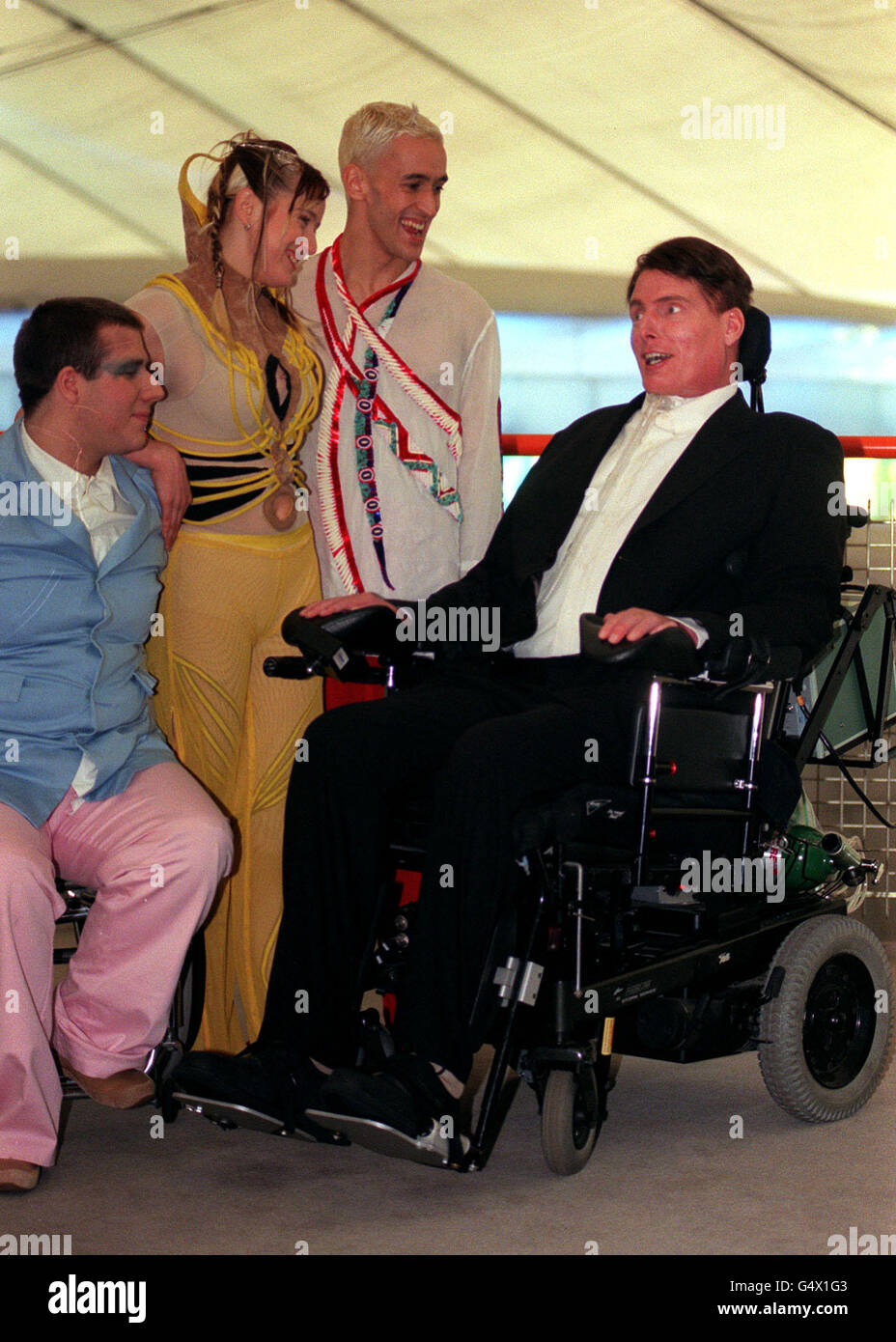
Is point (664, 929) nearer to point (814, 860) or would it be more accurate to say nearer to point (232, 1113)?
point (814, 860)

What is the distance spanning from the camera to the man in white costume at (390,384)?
2822 mm

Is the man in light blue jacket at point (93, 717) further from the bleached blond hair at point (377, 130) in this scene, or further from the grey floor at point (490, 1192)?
the bleached blond hair at point (377, 130)

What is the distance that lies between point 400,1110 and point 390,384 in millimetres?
1369

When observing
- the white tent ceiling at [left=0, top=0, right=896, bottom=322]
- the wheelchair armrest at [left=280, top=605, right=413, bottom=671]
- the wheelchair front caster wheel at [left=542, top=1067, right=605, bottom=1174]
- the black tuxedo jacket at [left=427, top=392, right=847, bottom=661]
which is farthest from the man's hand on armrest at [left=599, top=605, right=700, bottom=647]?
the white tent ceiling at [left=0, top=0, right=896, bottom=322]

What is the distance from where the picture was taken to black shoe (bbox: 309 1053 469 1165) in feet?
6.52

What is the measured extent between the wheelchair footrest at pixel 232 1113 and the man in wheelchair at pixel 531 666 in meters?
0.01

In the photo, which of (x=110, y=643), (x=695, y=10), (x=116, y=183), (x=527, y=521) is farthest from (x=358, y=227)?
(x=116, y=183)

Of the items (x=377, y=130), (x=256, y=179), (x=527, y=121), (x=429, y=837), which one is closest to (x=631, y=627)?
(x=429, y=837)

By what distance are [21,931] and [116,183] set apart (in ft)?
23.3

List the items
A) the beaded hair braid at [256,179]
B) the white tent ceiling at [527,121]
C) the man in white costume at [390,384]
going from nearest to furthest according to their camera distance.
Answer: the beaded hair braid at [256,179] → the man in white costume at [390,384] → the white tent ceiling at [527,121]

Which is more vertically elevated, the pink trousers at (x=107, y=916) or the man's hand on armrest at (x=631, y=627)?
the man's hand on armrest at (x=631, y=627)

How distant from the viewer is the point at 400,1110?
1992mm

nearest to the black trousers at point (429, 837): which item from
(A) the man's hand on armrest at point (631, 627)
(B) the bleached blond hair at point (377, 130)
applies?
(A) the man's hand on armrest at point (631, 627)

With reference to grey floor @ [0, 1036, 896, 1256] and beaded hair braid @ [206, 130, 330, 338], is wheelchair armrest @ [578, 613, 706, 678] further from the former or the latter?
beaded hair braid @ [206, 130, 330, 338]
